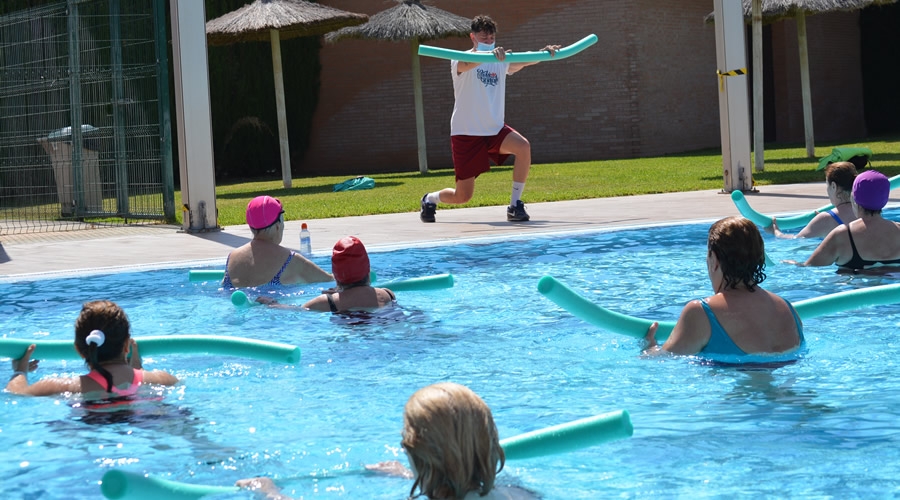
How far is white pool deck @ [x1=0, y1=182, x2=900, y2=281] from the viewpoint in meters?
9.20

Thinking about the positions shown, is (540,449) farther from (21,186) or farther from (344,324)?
(21,186)

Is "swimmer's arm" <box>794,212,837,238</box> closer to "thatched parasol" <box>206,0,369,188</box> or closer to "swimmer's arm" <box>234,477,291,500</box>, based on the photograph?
"swimmer's arm" <box>234,477,291,500</box>

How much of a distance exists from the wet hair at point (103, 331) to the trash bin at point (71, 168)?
890 cm

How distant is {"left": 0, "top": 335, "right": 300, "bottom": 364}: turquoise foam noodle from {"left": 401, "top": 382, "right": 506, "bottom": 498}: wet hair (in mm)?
2041

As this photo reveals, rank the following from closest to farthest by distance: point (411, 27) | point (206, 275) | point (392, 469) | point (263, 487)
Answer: point (263, 487) → point (392, 469) → point (206, 275) → point (411, 27)

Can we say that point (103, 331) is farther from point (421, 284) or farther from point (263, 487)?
point (421, 284)

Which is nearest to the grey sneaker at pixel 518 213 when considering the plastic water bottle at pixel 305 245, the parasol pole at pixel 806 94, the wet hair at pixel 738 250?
the plastic water bottle at pixel 305 245

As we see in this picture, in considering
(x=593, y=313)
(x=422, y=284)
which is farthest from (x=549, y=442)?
(x=422, y=284)

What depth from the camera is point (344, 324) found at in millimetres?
6430

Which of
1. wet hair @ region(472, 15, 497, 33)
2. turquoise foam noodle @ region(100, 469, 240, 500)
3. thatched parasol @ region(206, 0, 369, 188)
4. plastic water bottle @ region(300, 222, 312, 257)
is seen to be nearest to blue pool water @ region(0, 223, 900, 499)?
turquoise foam noodle @ region(100, 469, 240, 500)

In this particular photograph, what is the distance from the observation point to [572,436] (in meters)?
3.02

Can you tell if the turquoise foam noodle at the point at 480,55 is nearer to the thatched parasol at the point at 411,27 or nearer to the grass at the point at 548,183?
the grass at the point at 548,183

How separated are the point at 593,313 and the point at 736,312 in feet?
2.17

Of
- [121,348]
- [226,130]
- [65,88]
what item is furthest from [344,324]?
[226,130]
